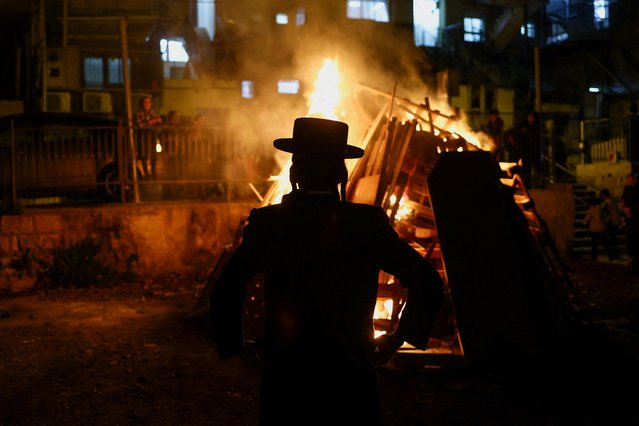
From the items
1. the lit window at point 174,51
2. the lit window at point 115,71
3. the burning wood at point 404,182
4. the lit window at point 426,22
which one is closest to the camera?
the burning wood at point 404,182

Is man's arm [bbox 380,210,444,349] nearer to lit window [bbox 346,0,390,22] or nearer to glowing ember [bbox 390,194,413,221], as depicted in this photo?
glowing ember [bbox 390,194,413,221]

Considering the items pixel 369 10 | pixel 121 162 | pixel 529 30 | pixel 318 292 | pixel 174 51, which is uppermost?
pixel 369 10

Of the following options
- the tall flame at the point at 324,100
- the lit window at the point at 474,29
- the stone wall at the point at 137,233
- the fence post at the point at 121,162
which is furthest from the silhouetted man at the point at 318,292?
the lit window at the point at 474,29

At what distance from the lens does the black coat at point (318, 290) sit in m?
2.50

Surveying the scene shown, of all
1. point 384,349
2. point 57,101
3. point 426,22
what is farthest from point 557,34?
point 384,349

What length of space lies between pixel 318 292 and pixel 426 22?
27.1 m

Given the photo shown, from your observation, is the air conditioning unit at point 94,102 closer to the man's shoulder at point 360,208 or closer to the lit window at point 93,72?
the lit window at point 93,72

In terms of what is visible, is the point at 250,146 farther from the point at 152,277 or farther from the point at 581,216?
the point at 581,216

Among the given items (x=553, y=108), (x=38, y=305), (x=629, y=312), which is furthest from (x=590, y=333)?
(x=553, y=108)

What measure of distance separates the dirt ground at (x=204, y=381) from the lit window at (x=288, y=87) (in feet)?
A: 49.5

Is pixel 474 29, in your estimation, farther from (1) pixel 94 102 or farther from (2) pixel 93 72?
(1) pixel 94 102

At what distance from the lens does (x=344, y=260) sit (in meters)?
2.52

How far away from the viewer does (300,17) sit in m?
22.9

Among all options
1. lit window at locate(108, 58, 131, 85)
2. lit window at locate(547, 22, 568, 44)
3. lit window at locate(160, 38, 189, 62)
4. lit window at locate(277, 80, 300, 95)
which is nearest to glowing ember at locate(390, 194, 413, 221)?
lit window at locate(277, 80, 300, 95)
